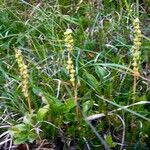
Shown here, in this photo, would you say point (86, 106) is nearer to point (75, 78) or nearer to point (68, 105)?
point (68, 105)

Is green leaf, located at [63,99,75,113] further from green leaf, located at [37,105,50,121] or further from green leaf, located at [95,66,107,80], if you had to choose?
green leaf, located at [95,66,107,80]

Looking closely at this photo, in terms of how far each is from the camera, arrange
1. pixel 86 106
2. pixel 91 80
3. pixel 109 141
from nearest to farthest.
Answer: pixel 109 141
pixel 86 106
pixel 91 80

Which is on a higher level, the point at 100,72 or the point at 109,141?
the point at 100,72

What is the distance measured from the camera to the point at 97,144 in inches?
62.7

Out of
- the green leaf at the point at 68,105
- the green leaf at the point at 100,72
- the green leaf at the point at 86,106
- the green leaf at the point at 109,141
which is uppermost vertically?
the green leaf at the point at 100,72

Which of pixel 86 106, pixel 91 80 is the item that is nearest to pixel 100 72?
pixel 91 80

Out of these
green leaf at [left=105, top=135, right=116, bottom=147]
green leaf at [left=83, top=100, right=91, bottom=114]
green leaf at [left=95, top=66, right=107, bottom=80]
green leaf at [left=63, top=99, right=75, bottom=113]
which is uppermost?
green leaf at [left=95, top=66, right=107, bottom=80]

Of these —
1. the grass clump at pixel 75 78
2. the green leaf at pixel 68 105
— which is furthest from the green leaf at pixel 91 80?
the green leaf at pixel 68 105

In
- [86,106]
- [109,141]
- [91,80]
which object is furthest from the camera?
[91,80]

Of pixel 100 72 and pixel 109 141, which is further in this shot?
pixel 100 72

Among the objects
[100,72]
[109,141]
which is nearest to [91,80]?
[100,72]

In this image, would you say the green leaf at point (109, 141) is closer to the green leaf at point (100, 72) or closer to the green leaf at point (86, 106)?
the green leaf at point (86, 106)

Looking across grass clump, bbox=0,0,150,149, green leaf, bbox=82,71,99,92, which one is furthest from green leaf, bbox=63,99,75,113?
green leaf, bbox=82,71,99,92

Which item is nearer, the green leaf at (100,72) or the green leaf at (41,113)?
the green leaf at (41,113)
